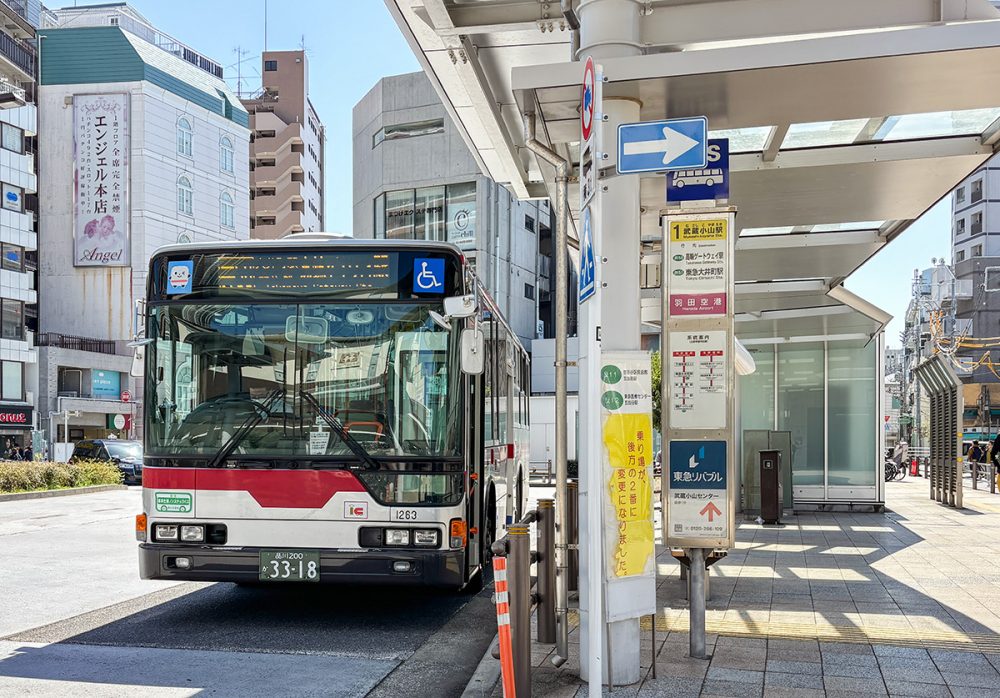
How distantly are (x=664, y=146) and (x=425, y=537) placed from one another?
392 cm

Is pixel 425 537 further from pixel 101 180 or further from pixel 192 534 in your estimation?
pixel 101 180

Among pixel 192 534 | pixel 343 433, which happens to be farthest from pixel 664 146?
pixel 192 534

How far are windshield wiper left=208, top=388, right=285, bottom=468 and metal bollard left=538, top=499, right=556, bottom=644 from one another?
7.80 ft

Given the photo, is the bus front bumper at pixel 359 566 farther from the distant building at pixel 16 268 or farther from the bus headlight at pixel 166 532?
the distant building at pixel 16 268

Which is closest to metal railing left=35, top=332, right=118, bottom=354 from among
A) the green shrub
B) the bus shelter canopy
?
the green shrub

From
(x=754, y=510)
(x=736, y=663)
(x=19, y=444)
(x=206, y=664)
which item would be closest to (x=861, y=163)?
(x=736, y=663)

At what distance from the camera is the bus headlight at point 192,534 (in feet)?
26.2

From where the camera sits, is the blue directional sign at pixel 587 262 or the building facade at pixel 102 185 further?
the building facade at pixel 102 185

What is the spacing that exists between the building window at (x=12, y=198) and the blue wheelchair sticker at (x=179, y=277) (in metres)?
52.3

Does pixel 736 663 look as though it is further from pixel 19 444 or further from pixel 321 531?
pixel 19 444

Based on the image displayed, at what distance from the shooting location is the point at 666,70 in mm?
5941

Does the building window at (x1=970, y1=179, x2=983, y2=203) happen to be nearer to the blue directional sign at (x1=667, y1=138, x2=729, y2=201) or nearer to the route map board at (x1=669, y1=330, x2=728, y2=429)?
the blue directional sign at (x1=667, y1=138, x2=729, y2=201)

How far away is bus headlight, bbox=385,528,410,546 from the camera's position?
25.7ft

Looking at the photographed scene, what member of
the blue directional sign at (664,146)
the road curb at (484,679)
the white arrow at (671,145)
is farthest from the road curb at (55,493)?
the white arrow at (671,145)
